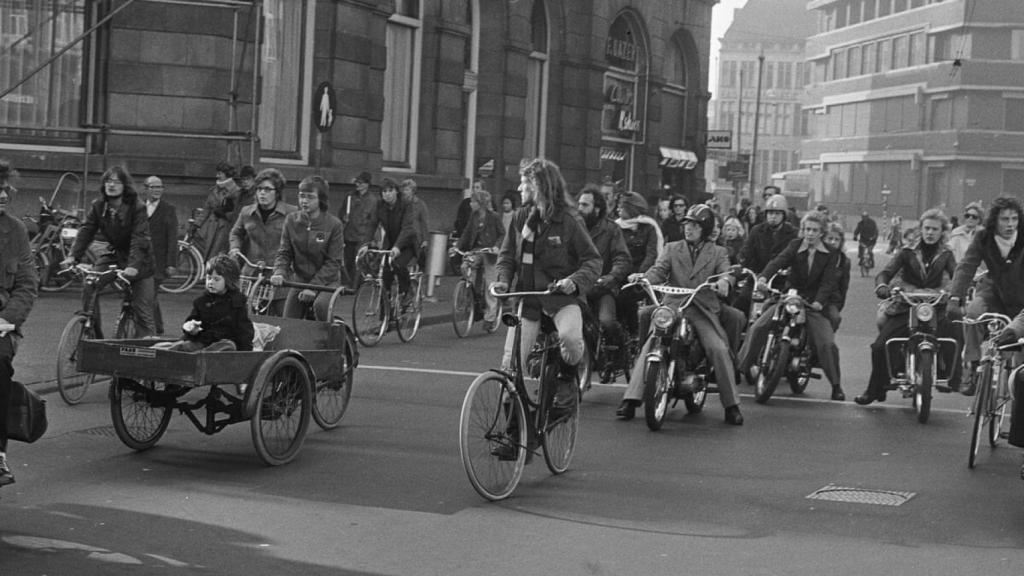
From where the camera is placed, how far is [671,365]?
11859 millimetres

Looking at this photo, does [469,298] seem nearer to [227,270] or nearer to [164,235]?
[164,235]

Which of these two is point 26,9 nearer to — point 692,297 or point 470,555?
point 692,297

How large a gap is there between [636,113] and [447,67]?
14773mm

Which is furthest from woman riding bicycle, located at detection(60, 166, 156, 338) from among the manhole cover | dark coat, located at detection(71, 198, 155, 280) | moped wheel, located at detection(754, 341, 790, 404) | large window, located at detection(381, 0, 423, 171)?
large window, located at detection(381, 0, 423, 171)

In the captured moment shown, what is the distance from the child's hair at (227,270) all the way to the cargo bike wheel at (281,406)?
607mm

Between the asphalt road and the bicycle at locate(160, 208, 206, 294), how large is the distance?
883cm

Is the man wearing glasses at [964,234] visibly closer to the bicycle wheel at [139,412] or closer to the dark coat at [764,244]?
the dark coat at [764,244]

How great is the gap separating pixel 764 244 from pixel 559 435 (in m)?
6.95

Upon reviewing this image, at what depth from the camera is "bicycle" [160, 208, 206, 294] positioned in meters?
21.1

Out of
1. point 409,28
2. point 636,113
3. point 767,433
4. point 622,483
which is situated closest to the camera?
point 622,483

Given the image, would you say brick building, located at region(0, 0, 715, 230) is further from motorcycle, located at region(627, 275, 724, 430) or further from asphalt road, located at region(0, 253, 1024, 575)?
asphalt road, located at region(0, 253, 1024, 575)

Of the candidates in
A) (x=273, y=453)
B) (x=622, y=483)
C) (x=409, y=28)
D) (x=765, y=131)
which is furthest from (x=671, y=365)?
(x=765, y=131)

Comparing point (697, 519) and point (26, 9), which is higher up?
point (26, 9)

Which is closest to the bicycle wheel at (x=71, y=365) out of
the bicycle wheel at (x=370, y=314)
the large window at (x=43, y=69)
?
the bicycle wheel at (x=370, y=314)
